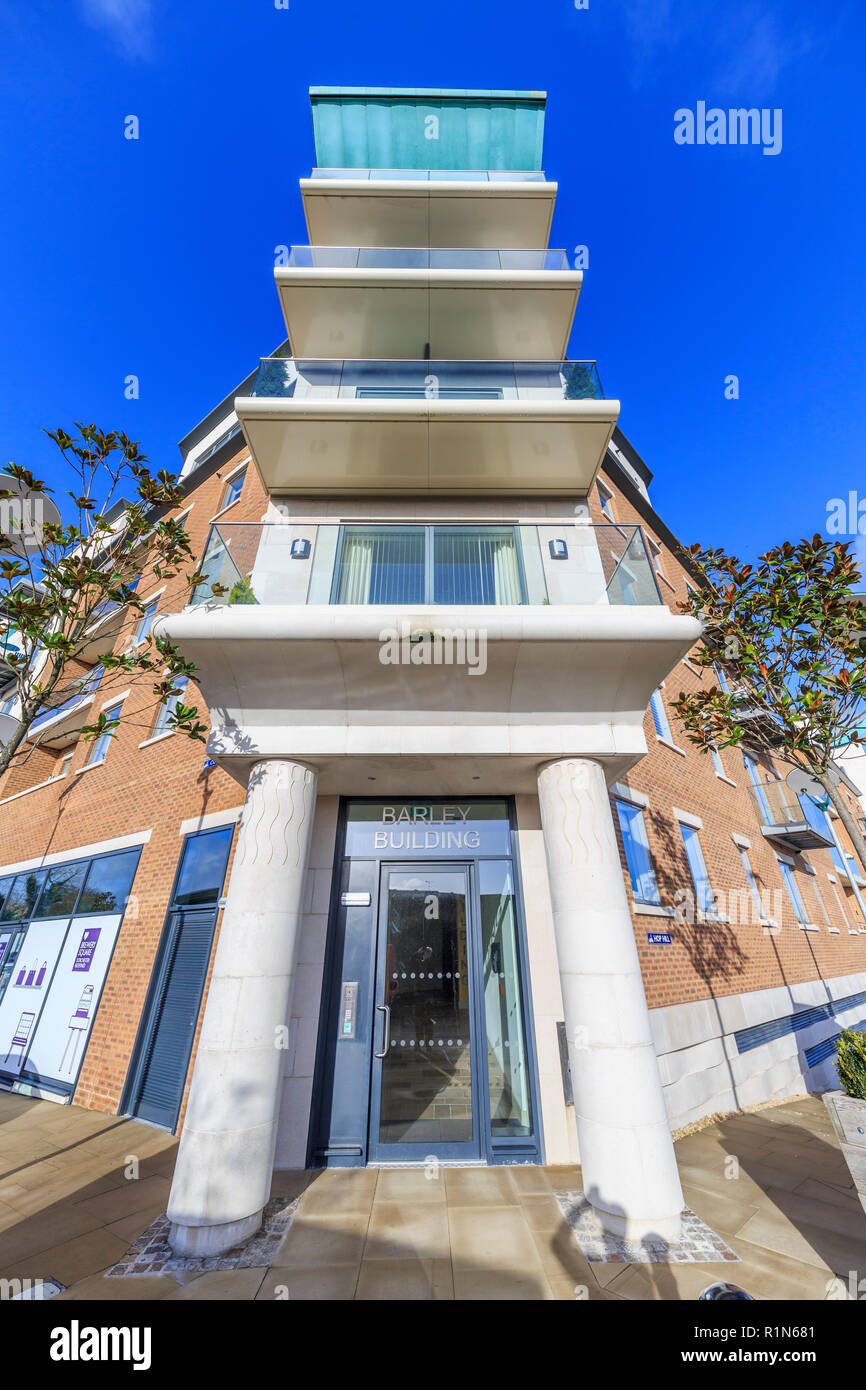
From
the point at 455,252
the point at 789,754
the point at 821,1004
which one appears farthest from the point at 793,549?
the point at 821,1004

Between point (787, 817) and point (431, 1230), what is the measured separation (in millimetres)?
13951

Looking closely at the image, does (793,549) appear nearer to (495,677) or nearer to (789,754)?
(789,754)

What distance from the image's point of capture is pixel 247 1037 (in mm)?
4684

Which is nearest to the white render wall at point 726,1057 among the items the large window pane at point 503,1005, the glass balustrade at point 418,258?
the large window pane at point 503,1005

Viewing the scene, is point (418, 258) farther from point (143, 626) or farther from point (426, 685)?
point (143, 626)

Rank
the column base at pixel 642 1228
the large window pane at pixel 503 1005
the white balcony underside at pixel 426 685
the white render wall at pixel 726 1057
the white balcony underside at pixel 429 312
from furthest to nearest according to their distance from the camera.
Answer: the white balcony underside at pixel 429 312 < the white render wall at pixel 726 1057 < the large window pane at pixel 503 1005 < the white balcony underside at pixel 426 685 < the column base at pixel 642 1228

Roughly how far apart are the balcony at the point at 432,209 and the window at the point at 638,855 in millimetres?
10969

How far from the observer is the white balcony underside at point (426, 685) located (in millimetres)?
5523

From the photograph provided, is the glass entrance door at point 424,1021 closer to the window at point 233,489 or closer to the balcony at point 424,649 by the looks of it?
the balcony at point 424,649

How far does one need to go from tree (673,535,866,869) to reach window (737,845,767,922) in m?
8.09

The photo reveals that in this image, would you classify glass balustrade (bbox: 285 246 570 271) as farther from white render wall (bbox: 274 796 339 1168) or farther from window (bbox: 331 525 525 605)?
white render wall (bbox: 274 796 339 1168)

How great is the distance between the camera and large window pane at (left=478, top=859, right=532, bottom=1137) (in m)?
5.83

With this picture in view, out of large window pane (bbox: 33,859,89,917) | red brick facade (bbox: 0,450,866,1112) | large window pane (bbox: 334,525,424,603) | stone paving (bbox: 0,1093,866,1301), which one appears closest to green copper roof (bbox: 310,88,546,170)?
red brick facade (bbox: 0,450,866,1112)
